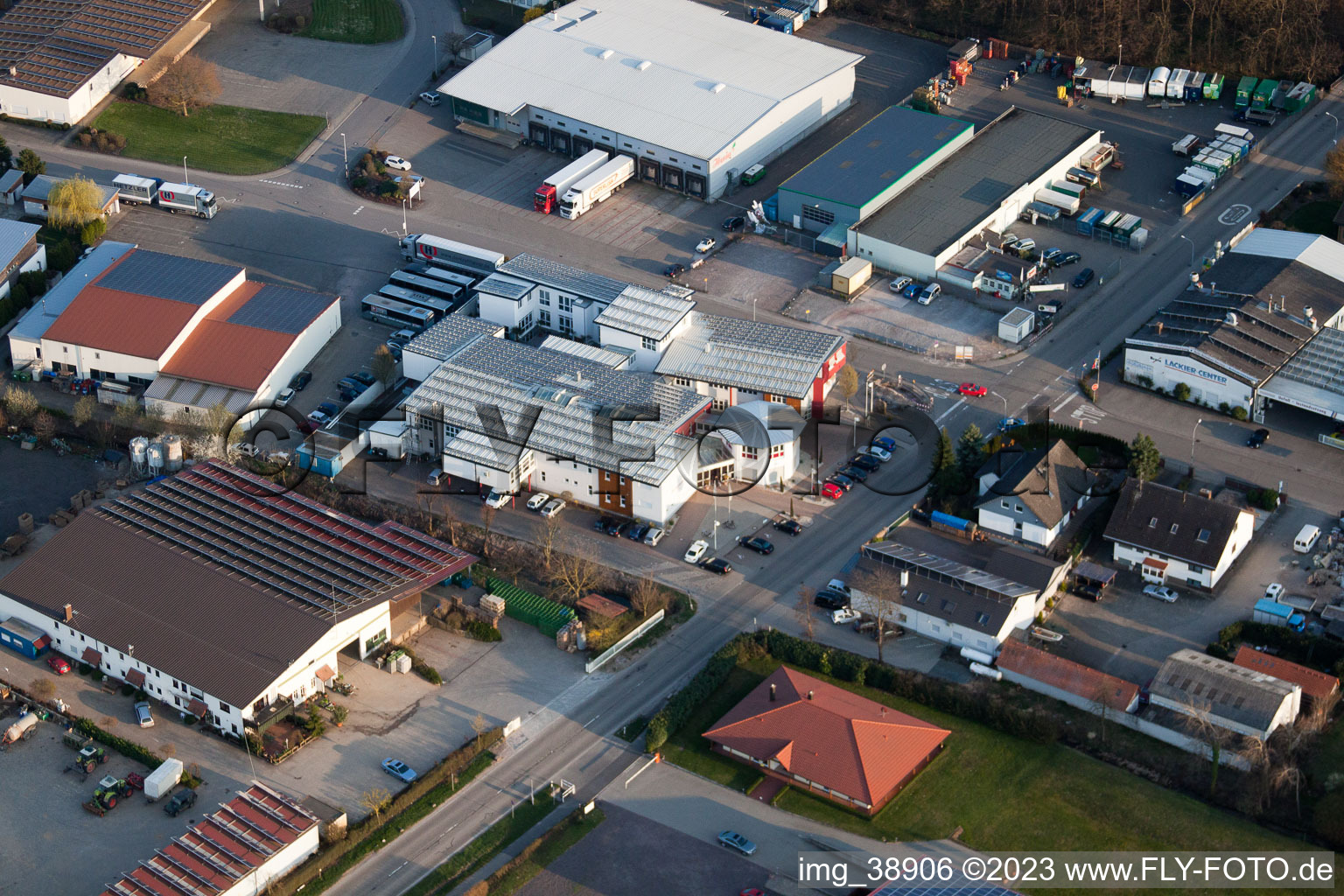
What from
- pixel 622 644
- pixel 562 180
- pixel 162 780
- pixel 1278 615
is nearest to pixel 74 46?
pixel 562 180

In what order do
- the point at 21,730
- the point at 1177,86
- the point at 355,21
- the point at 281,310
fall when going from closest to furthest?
the point at 21,730 < the point at 281,310 < the point at 1177,86 < the point at 355,21

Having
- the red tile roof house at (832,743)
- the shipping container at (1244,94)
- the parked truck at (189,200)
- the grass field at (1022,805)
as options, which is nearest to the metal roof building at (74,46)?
the parked truck at (189,200)

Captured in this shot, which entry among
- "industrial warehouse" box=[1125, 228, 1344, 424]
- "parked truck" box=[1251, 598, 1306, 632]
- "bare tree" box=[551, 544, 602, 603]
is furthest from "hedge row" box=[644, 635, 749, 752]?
"industrial warehouse" box=[1125, 228, 1344, 424]

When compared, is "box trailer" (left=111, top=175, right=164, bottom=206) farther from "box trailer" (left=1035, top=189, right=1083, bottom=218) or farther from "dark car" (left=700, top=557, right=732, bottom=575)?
"box trailer" (left=1035, top=189, right=1083, bottom=218)

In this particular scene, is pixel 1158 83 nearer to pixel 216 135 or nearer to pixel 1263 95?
pixel 1263 95

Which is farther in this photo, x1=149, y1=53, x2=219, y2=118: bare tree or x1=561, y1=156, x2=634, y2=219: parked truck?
x1=149, y1=53, x2=219, y2=118: bare tree

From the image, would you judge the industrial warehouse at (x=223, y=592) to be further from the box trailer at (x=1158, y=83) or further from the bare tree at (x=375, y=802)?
the box trailer at (x=1158, y=83)
